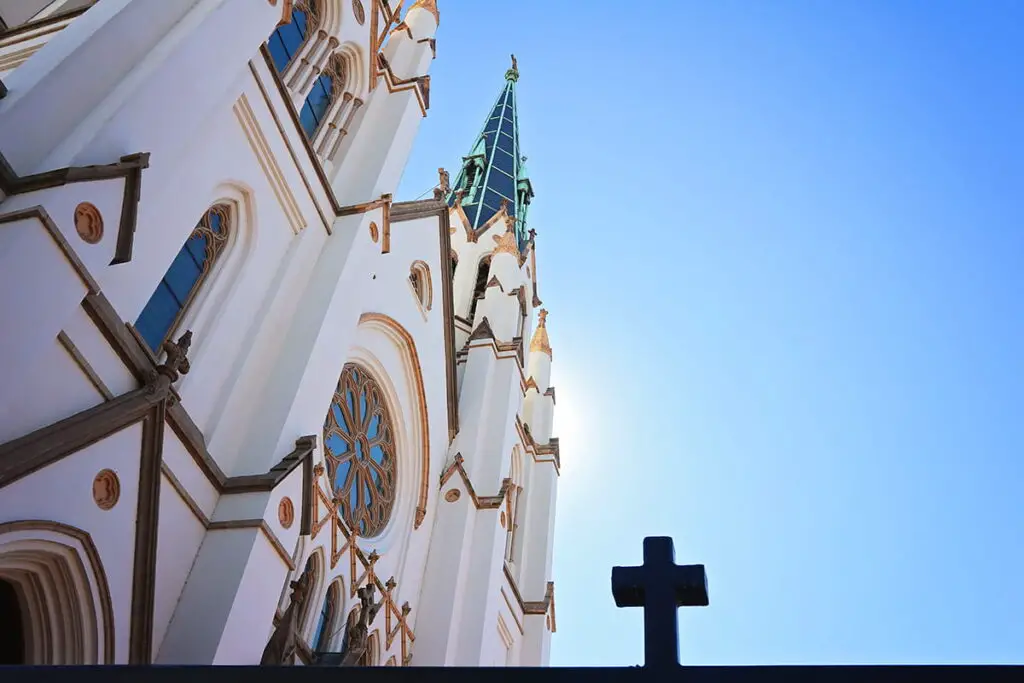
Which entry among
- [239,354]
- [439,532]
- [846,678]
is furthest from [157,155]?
[439,532]

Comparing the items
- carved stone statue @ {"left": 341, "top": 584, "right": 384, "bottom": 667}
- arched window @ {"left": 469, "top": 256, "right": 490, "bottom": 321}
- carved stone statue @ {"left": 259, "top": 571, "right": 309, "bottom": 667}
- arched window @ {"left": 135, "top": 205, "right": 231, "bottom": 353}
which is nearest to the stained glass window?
arched window @ {"left": 135, "top": 205, "right": 231, "bottom": 353}

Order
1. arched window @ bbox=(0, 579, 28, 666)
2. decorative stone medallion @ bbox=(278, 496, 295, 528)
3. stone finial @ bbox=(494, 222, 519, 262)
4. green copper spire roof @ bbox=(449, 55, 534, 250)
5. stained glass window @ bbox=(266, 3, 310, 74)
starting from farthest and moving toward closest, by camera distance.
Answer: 1. green copper spire roof @ bbox=(449, 55, 534, 250)
2. stone finial @ bbox=(494, 222, 519, 262)
3. stained glass window @ bbox=(266, 3, 310, 74)
4. decorative stone medallion @ bbox=(278, 496, 295, 528)
5. arched window @ bbox=(0, 579, 28, 666)

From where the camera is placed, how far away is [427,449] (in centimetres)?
1415

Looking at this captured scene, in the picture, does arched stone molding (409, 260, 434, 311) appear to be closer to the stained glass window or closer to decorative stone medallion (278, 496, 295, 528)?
the stained glass window

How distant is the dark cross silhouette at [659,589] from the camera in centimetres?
257

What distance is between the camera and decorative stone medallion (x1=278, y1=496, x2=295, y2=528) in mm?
8613

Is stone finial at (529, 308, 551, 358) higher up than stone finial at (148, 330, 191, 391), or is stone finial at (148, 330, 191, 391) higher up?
stone finial at (529, 308, 551, 358)

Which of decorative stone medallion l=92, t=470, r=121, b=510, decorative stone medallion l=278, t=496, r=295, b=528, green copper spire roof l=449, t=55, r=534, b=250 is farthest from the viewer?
green copper spire roof l=449, t=55, r=534, b=250

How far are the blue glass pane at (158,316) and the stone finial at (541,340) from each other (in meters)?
14.1

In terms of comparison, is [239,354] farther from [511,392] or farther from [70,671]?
[511,392]

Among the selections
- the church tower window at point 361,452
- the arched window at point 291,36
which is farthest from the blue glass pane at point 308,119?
the church tower window at point 361,452

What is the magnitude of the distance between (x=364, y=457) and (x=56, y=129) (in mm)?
6858

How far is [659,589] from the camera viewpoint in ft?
8.77

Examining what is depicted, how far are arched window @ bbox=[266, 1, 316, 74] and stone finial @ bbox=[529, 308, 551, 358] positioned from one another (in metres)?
11.6
